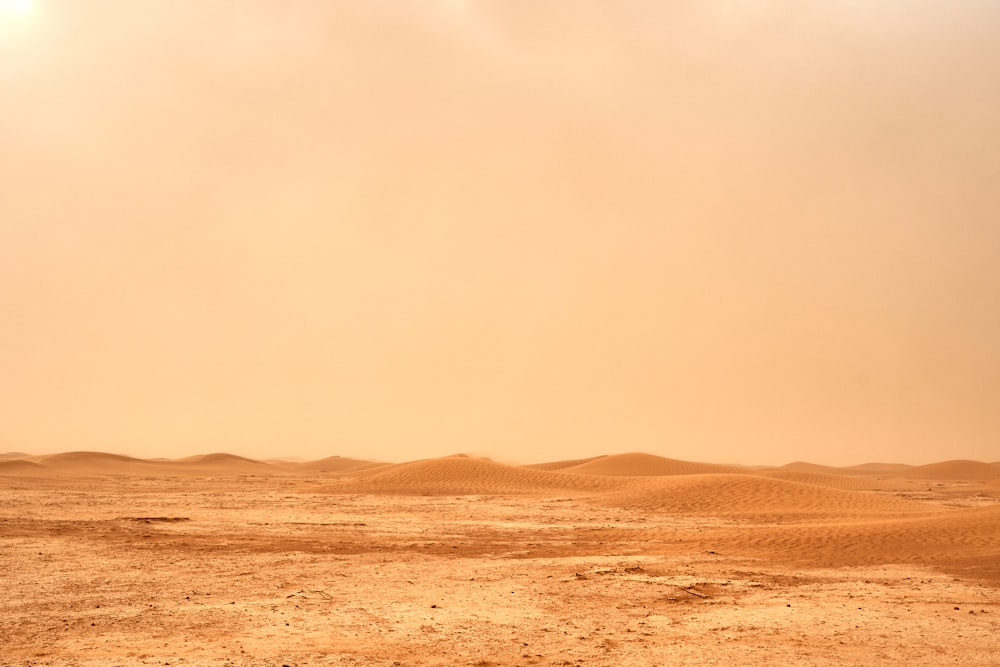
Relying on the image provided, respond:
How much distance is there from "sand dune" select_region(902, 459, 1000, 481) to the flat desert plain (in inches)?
1516

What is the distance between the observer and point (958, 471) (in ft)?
173

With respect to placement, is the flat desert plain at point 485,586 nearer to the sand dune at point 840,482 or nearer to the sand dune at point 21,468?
the sand dune at point 21,468

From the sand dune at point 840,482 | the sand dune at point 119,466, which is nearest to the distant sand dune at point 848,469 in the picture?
the sand dune at point 840,482

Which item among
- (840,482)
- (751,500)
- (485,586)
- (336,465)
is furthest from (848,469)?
(485,586)

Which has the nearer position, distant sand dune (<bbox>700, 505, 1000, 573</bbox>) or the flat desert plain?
the flat desert plain

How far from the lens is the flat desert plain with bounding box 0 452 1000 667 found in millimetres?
6613

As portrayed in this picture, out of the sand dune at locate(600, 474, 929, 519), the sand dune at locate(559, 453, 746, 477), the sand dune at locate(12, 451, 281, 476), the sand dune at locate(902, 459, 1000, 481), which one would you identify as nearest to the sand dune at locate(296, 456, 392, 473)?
the sand dune at locate(12, 451, 281, 476)

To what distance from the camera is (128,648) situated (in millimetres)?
6516

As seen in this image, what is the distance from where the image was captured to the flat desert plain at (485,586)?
6613mm

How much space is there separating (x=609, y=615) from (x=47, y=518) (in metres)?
14.0

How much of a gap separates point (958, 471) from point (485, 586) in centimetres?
5564

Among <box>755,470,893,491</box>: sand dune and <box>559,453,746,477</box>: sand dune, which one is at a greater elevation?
<box>559,453,746,477</box>: sand dune

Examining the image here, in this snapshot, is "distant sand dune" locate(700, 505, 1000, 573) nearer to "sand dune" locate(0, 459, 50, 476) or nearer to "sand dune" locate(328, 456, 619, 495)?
"sand dune" locate(328, 456, 619, 495)

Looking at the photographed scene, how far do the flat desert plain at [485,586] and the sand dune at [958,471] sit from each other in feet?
126
